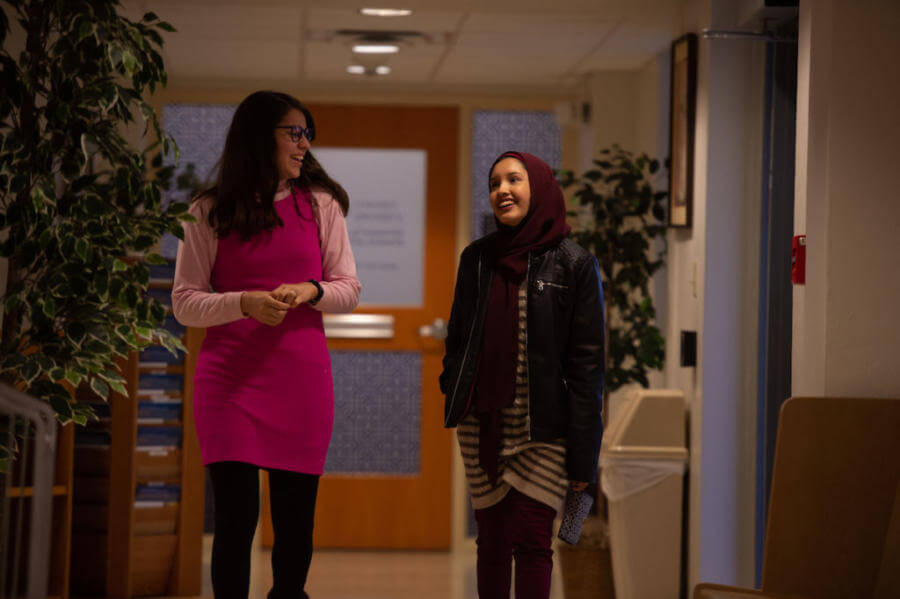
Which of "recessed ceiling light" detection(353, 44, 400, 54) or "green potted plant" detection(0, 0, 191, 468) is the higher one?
"recessed ceiling light" detection(353, 44, 400, 54)

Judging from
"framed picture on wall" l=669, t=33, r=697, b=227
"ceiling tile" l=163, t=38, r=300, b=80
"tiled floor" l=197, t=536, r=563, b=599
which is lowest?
"tiled floor" l=197, t=536, r=563, b=599

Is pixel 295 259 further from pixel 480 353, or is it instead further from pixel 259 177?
pixel 480 353

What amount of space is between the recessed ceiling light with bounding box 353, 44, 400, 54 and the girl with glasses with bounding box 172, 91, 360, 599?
2.19 metres

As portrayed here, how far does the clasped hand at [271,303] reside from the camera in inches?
87.7

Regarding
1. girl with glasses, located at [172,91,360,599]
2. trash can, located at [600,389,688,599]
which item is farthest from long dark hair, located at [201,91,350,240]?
trash can, located at [600,389,688,599]

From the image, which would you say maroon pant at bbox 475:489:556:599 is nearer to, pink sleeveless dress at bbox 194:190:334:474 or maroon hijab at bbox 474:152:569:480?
maroon hijab at bbox 474:152:569:480

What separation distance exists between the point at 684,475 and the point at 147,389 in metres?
1.91

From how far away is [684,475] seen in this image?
3836 mm

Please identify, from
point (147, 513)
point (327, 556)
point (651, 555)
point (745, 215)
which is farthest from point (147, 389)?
point (745, 215)

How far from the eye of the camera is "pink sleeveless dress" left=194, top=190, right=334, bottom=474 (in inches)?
89.0

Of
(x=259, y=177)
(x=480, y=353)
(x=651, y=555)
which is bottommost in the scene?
(x=651, y=555)

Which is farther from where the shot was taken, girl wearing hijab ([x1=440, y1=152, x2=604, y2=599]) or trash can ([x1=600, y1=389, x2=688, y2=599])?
trash can ([x1=600, y1=389, x2=688, y2=599])

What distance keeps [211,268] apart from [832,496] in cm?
148

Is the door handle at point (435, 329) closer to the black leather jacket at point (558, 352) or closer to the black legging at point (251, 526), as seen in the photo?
the black leather jacket at point (558, 352)
